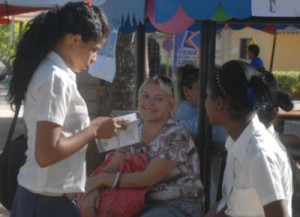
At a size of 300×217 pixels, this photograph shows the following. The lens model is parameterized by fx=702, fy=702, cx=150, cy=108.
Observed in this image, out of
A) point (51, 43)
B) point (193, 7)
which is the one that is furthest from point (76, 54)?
point (193, 7)

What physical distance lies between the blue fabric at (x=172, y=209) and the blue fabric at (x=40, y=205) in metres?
1.35

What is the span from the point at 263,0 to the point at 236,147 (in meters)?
1.86

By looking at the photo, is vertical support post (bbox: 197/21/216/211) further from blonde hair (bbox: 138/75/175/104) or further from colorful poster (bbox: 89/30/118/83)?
colorful poster (bbox: 89/30/118/83)

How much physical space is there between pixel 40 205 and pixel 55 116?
1.36 feet

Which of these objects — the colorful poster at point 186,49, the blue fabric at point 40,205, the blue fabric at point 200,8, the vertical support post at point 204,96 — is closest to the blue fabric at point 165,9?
the blue fabric at point 200,8

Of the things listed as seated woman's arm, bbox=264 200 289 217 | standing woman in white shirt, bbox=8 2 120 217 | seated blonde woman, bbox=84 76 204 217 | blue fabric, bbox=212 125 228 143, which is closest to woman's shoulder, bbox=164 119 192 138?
seated blonde woman, bbox=84 76 204 217

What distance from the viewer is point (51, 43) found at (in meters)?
2.92

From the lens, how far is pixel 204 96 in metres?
4.89

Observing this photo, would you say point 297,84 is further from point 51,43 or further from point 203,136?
point 51,43

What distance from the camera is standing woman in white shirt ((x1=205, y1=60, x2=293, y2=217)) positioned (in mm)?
2582

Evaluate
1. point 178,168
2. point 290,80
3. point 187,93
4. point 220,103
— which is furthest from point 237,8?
point 290,80

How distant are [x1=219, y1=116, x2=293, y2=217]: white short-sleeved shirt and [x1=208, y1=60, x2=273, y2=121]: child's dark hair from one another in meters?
0.07

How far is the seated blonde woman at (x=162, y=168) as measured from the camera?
14.1ft

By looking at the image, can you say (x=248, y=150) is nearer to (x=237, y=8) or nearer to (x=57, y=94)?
(x=57, y=94)
